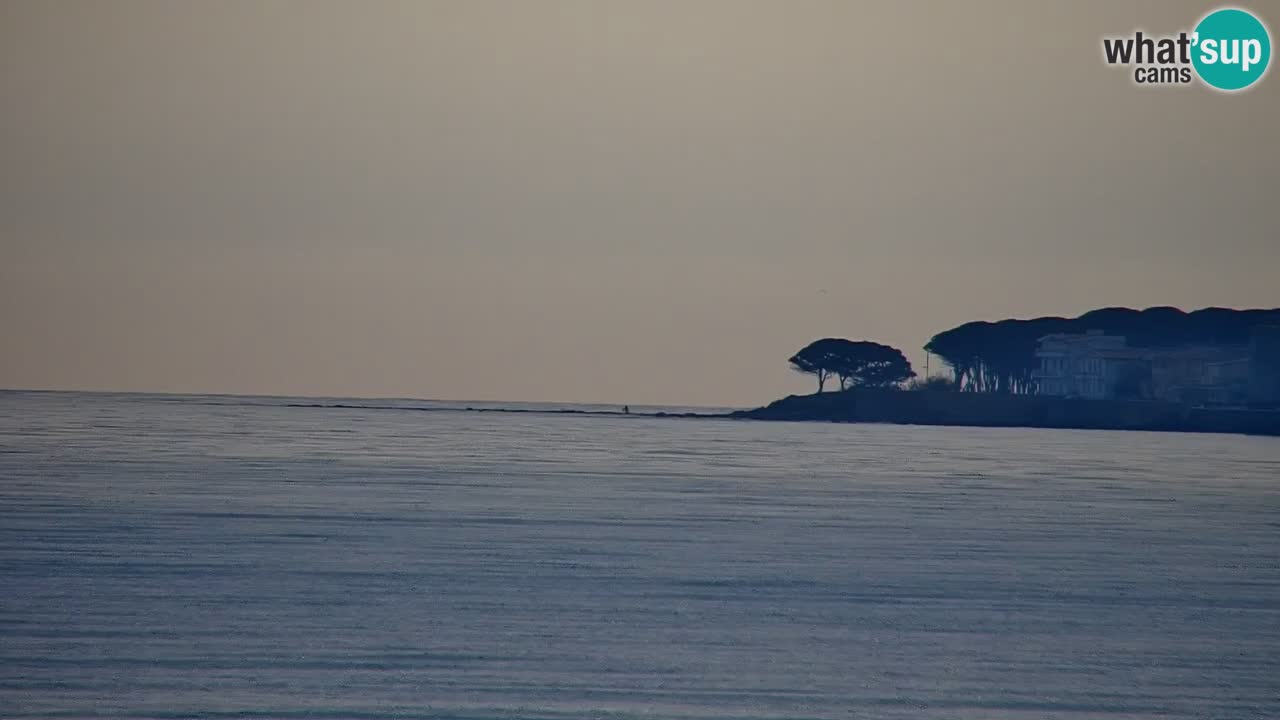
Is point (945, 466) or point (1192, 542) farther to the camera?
point (945, 466)

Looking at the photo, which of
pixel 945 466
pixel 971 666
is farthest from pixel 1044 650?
pixel 945 466

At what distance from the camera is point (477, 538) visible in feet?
56.2

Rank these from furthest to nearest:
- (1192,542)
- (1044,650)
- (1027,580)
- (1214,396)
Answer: (1214,396), (1192,542), (1027,580), (1044,650)

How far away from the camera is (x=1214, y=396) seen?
114 metres

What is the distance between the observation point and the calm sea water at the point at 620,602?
8.82 m

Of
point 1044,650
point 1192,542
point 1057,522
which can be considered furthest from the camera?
point 1057,522

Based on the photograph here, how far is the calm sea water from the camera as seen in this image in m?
8.82

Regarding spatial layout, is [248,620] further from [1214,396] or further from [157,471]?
[1214,396]

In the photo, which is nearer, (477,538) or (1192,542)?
(477,538)

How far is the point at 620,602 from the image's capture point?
12281 millimetres

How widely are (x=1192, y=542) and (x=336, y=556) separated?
10046 mm

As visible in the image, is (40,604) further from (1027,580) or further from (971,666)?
(1027,580)

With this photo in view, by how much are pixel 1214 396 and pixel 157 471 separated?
9928 centimetres

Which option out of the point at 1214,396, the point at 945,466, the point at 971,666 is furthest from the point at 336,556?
the point at 1214,396
